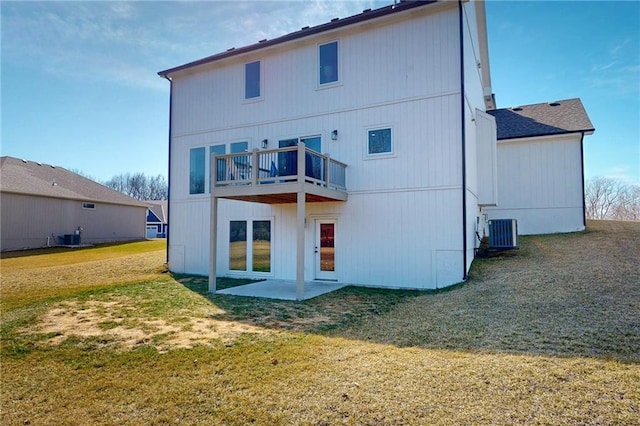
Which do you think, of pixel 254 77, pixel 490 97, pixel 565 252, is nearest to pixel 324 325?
pixel 565 252

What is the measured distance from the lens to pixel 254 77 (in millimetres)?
12758

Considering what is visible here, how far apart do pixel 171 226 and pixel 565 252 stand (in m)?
13.8

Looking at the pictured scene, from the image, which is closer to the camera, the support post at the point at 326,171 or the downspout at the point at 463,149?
the downspout at the point at 463,149

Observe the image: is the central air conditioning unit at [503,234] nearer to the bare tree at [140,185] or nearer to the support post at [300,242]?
the support post at [300,242]

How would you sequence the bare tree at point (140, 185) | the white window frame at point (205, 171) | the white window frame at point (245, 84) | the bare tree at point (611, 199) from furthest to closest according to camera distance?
the bare tree at point (140, 185) < the bare tree at point (611, 199) < the white window frame at point (205, 171) < the white window frame at point (245, 84)

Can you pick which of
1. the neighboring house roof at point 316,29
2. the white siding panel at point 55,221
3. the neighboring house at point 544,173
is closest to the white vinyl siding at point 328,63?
the neighboring house roof at point 316,29

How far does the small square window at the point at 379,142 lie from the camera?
1050 centimetres

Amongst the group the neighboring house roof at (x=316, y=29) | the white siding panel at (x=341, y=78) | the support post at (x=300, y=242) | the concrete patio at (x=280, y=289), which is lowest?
the concrete patio at (x=280, y=289)

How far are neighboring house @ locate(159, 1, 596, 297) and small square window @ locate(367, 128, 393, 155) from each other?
31 mm

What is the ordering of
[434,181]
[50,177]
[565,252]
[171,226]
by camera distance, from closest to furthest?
1. [434,181]
2. [565,252]
3. [171,226]
4. [50,177]

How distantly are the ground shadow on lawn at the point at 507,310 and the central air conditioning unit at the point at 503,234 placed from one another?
603 millimetres

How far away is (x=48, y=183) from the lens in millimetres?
25250

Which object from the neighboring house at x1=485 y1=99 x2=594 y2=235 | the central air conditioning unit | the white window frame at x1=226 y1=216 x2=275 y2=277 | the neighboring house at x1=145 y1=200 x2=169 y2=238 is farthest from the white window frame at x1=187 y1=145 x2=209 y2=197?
the neighboring house at x1=145 y1=200 x2=169 y2=238

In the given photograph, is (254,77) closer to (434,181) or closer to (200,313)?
(434,181)
